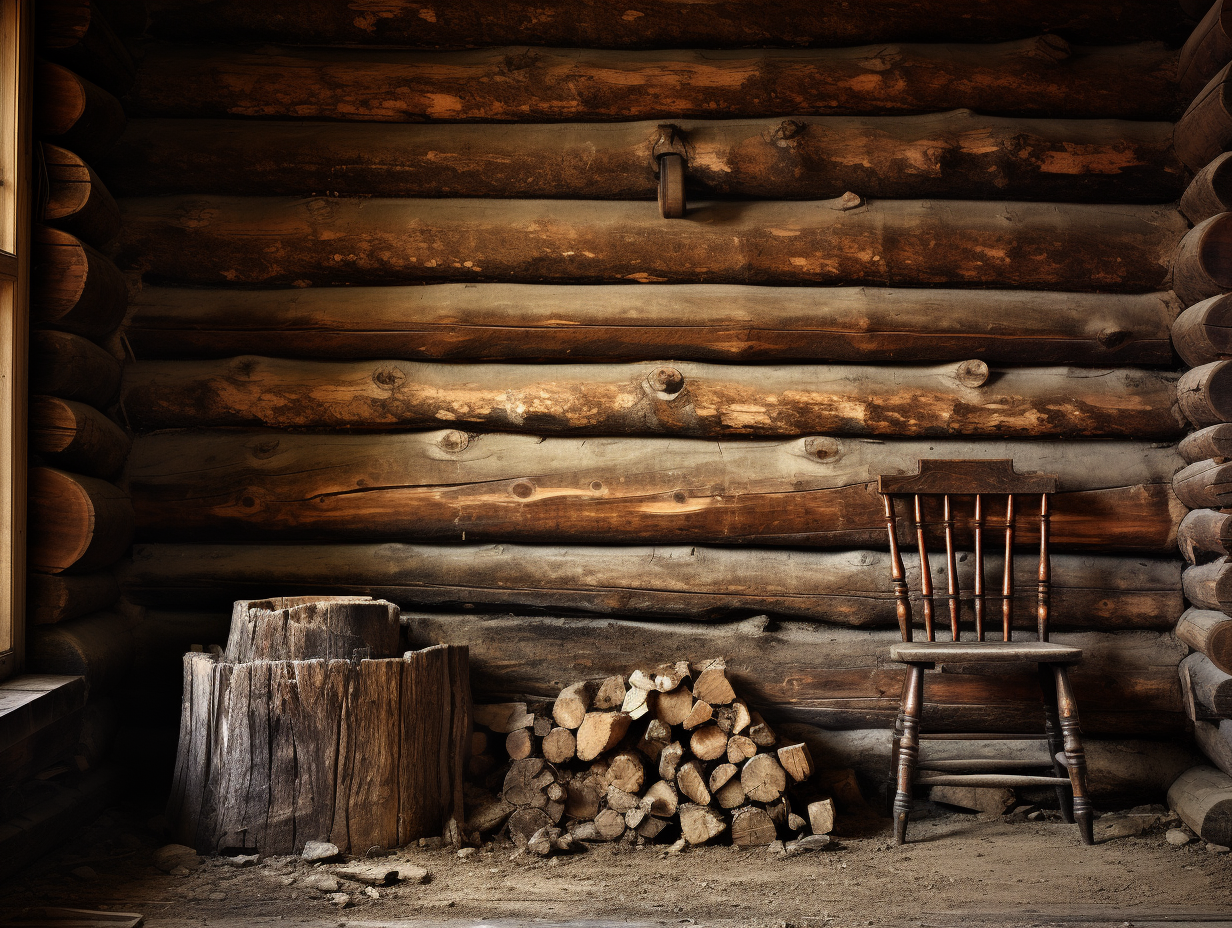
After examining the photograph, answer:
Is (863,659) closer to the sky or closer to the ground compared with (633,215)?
closer to the ground

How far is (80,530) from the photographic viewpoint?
10.3 ft

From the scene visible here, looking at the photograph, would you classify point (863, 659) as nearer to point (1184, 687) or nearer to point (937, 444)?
point (937, 444)

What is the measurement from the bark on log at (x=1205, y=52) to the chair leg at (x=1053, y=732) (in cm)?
249

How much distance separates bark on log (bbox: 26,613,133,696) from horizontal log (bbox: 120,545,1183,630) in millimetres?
252

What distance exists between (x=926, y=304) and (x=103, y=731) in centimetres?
382

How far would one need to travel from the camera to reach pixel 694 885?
2.76 metres

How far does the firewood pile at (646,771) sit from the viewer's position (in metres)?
3.12

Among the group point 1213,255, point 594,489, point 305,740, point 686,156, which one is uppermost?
point 686,156

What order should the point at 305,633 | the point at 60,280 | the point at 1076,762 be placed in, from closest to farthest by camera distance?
the point at 305,633 → the point at 1076,762 → the point at 60,280

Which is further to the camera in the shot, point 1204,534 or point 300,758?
point 1204,534

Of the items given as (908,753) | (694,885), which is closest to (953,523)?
(908,753)

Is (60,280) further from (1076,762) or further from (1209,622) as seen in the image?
(1209,622)

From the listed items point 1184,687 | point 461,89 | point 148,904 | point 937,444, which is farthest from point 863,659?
point 461,89

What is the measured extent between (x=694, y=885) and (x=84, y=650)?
7.76 feet
